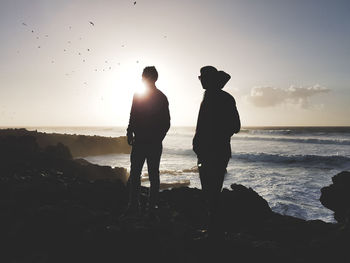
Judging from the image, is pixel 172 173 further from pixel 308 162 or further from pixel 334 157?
pixel 334 157

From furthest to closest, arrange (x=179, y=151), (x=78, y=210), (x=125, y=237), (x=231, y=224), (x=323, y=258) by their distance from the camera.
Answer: (x=179, y=151) < (x=231, y=224) < (x=78, y=210) < (x=125, y=237) < (x=323, y=258)

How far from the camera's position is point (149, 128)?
14.3ft

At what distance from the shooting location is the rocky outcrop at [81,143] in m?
35.6

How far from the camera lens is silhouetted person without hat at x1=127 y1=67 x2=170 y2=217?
438cm

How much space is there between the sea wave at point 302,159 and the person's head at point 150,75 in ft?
86.3

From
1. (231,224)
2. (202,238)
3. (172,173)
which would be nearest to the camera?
(202,238)

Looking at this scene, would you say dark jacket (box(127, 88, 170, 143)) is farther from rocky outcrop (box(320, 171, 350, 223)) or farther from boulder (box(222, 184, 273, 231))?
rocky outcrop (box(320, 171, 350, 223))

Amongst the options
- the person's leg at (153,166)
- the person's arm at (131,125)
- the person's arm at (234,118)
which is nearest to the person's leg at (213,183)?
the person's arm at (234,118)

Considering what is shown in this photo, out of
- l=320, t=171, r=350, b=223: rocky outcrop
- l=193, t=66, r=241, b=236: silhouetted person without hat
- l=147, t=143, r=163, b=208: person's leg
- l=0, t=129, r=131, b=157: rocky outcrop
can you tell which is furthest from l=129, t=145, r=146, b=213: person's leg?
A: l=0, t=129, r=131, b=157: rocky outcrop

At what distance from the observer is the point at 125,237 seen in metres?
3.18

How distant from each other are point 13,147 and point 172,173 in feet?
35.0

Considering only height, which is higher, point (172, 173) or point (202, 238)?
point (202, 238)

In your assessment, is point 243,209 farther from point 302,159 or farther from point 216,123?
point 302,159

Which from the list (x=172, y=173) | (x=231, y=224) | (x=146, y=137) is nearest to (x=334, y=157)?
(x=172, y=173)
